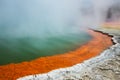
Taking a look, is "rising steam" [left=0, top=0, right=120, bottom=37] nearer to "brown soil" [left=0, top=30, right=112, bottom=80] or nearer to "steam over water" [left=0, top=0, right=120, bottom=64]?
"steam over water" [left=0, top=0, right=120, bottom=64]

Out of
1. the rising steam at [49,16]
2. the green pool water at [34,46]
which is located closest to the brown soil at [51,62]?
the green pool water at [34,46]

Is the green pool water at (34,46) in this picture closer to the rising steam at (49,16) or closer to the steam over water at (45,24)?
the steam over water at (45,24)

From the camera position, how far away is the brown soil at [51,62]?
3670 millimetres

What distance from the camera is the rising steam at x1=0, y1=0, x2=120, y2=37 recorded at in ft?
21.7

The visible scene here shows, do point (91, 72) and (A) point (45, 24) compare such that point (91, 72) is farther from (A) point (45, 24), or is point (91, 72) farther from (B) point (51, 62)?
(A) point (45, 24)

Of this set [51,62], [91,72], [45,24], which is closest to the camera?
[91,72]

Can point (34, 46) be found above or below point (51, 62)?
above

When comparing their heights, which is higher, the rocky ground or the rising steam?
the rising steam

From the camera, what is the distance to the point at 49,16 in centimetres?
848

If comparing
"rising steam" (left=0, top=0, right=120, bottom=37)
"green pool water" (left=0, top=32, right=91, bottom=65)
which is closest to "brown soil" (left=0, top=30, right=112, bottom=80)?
"green pool water" (left=0, top=32, right=91, bottom=65)

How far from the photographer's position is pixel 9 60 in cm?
423

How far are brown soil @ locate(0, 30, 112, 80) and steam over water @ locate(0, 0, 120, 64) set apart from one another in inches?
9.1

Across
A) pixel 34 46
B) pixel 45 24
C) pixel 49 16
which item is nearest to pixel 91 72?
pixel 34 46

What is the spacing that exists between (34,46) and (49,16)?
3.52 m
